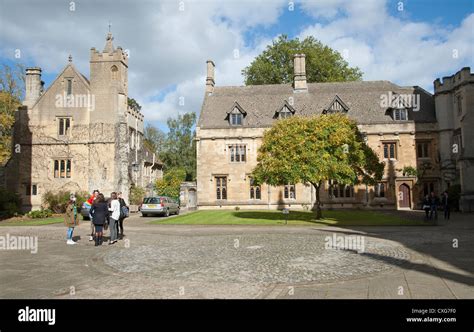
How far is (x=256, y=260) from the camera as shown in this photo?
1059cm

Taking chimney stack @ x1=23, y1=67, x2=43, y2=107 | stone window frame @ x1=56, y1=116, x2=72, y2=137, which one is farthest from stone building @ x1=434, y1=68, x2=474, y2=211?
chimney stack @ x1=23, y1=67, x2=43, y2=107

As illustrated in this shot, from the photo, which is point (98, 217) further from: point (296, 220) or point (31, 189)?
point (31, 189)

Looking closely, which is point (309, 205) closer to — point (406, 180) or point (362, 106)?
point (406, 180)

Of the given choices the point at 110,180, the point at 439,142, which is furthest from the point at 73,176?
the point at 439,142

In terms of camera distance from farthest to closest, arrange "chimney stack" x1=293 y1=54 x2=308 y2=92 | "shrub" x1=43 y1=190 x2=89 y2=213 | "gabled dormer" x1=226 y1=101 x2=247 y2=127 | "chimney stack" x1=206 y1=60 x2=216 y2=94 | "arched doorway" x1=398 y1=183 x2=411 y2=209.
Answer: "chimney stack" x1=206 y1=60 x2=216 y2=94
"chimney stack" x1=293 y1=54 x2=308 y2=92
"gabled dormer" x1=226 y1=101 x2=247 y2=127
"arched doorway" x1=398 y1=183 x2=411 y2=209
"shrub" x1=43 y1=190 x2=89 y2=213

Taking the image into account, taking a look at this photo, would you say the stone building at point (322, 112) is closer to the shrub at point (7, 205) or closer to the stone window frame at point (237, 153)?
the stone window frame at point (237, 153)

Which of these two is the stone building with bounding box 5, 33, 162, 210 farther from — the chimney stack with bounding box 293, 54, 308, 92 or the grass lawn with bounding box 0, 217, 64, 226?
the chimney stack with bounding box 293, 54, 308, 92

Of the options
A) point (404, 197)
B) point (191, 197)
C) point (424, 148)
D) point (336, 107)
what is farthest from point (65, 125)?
point (424, 148)

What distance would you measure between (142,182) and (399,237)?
33.0m

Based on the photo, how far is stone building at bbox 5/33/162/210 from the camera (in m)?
35.6

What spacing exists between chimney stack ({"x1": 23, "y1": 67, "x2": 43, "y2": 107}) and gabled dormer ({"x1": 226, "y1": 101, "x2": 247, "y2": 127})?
790 inches

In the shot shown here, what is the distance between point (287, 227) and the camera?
2012cm

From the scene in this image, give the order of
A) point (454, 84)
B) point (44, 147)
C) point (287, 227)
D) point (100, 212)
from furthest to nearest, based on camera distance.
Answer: point (44, 147) → point (454, 84) → point (287, 227) → point (100, 212)

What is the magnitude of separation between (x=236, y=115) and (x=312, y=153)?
58.6 ft
